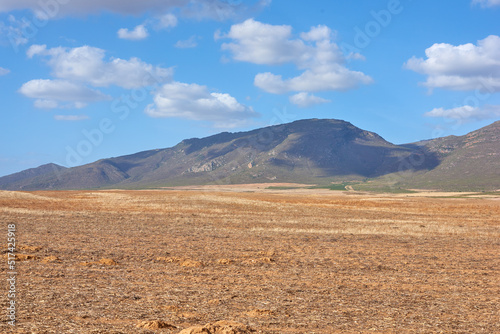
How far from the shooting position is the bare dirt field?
9.85 meters

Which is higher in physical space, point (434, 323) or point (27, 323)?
point (27, 323)

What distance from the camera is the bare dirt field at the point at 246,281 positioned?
32.3ft

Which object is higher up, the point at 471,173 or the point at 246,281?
the point at 471,173

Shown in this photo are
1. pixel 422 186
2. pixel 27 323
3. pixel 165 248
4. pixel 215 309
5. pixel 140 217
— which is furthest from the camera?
pixel 422 186

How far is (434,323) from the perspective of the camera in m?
10.3

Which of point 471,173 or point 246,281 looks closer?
point 246,281

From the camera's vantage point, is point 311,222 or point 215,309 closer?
point 215,309

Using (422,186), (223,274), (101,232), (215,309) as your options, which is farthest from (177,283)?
(422,186)

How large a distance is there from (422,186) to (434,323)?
6904 inches

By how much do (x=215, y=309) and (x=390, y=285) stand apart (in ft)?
21.8

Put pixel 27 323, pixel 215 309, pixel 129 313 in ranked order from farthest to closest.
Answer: pixel 215 309
pixel 129 313
pixel 27 323

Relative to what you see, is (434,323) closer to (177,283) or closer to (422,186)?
(177,283)

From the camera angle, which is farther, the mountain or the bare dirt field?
the mountain

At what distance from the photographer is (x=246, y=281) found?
14.7 m
